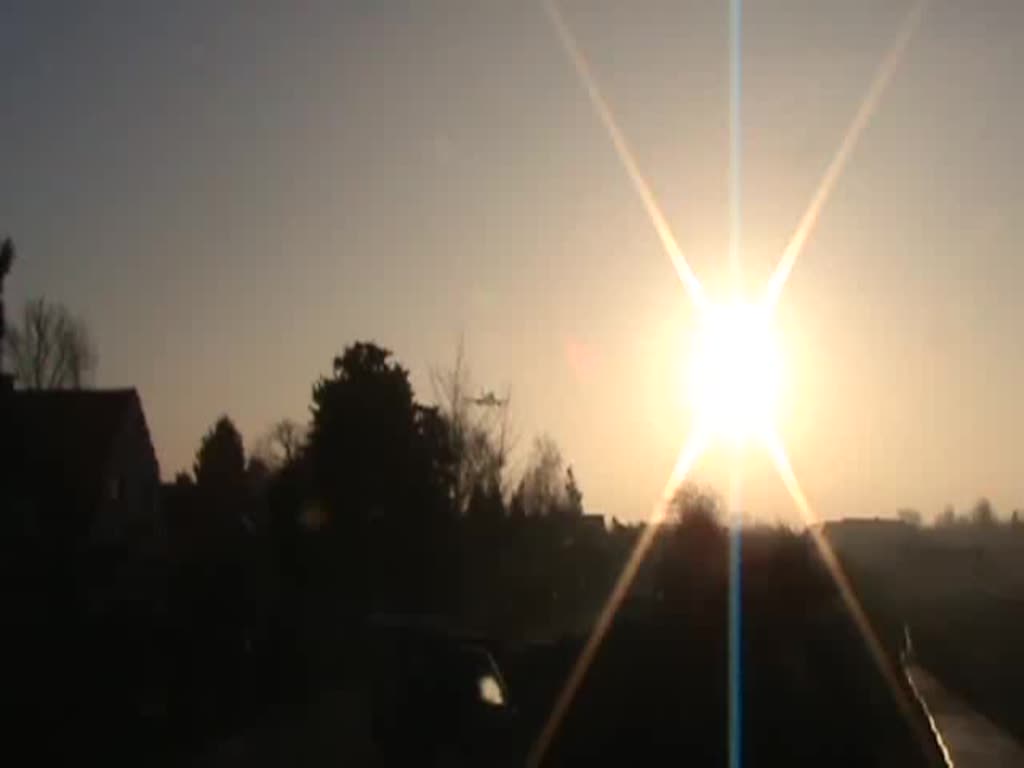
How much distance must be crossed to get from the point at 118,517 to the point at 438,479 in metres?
15.1

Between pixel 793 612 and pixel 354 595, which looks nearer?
pixel 793 612

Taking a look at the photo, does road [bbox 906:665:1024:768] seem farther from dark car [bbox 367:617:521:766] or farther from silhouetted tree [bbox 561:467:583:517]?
silhouetted tree [bbox 561:467:583:517]

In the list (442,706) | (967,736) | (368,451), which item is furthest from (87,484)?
(368,451)

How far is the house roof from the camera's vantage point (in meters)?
32.3

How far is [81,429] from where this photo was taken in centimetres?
4472

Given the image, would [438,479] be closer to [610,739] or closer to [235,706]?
[235,706]

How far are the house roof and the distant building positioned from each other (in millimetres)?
25

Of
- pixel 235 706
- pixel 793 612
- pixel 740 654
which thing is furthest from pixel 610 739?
pixel 235 706

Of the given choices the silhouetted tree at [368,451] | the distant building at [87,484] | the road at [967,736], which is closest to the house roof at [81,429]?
the distant building at [87,484]

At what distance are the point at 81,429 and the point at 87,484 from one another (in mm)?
10955

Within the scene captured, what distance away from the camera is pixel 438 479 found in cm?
5791

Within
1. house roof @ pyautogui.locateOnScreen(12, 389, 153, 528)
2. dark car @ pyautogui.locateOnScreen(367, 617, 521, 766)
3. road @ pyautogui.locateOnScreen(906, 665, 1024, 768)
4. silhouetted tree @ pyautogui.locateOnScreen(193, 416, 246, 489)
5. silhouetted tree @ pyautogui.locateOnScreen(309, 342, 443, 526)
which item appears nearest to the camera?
dark car @ pyautogui.locateOnScreen(367, 617, 521, 766)

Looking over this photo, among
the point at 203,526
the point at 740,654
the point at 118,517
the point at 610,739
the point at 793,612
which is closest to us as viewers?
the point at 610,739

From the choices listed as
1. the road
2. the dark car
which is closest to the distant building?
the dark car
